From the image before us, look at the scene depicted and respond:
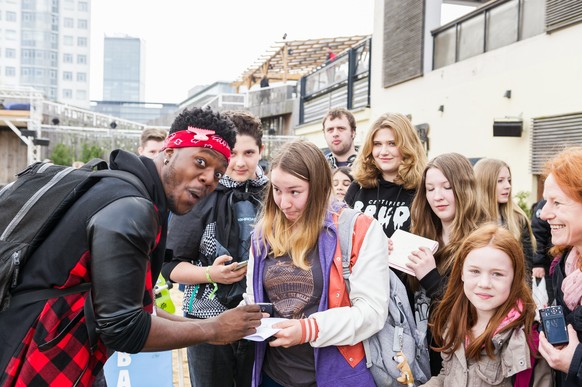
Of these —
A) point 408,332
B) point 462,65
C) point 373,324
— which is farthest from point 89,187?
point 462,65

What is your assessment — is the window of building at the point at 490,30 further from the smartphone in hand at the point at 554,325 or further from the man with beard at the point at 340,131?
the smartphone in hand at the point at 554,325

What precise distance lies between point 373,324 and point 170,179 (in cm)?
103

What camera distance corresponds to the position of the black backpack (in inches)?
70.4

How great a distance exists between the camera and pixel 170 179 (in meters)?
2.04

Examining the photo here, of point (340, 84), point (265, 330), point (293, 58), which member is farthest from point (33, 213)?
point (293, 58)

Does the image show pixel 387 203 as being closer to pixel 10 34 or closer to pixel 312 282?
pixel 312 282

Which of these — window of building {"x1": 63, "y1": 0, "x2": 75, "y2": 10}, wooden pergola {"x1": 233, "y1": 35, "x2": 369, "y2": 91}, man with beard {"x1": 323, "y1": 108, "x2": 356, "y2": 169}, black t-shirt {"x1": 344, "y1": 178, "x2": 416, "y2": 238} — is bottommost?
black t-shirt {"x1": 344, "y1": 178, "x2": 416, "y2": 238}

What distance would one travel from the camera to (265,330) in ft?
7.22

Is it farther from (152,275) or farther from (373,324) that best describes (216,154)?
(373,324)

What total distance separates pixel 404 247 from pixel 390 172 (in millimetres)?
734

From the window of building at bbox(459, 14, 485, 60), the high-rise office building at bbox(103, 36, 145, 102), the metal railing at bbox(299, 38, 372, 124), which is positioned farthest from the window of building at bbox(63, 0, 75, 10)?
the window of building at bbox(459, 14, 485, 60)

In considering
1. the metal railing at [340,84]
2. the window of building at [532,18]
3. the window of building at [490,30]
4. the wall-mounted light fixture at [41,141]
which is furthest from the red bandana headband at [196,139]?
the wall-mounted light fixture at [41,141]

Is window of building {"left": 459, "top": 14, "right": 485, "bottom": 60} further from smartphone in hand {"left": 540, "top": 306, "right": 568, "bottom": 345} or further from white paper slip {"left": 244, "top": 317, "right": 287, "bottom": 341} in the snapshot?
white paper slip {"left": 244, "top": 317, "right": 287, "bottom": 341}

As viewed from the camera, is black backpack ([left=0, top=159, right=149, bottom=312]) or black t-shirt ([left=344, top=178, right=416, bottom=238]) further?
black t-shirt ([left=344, top=178, right=416, bottom=238])
